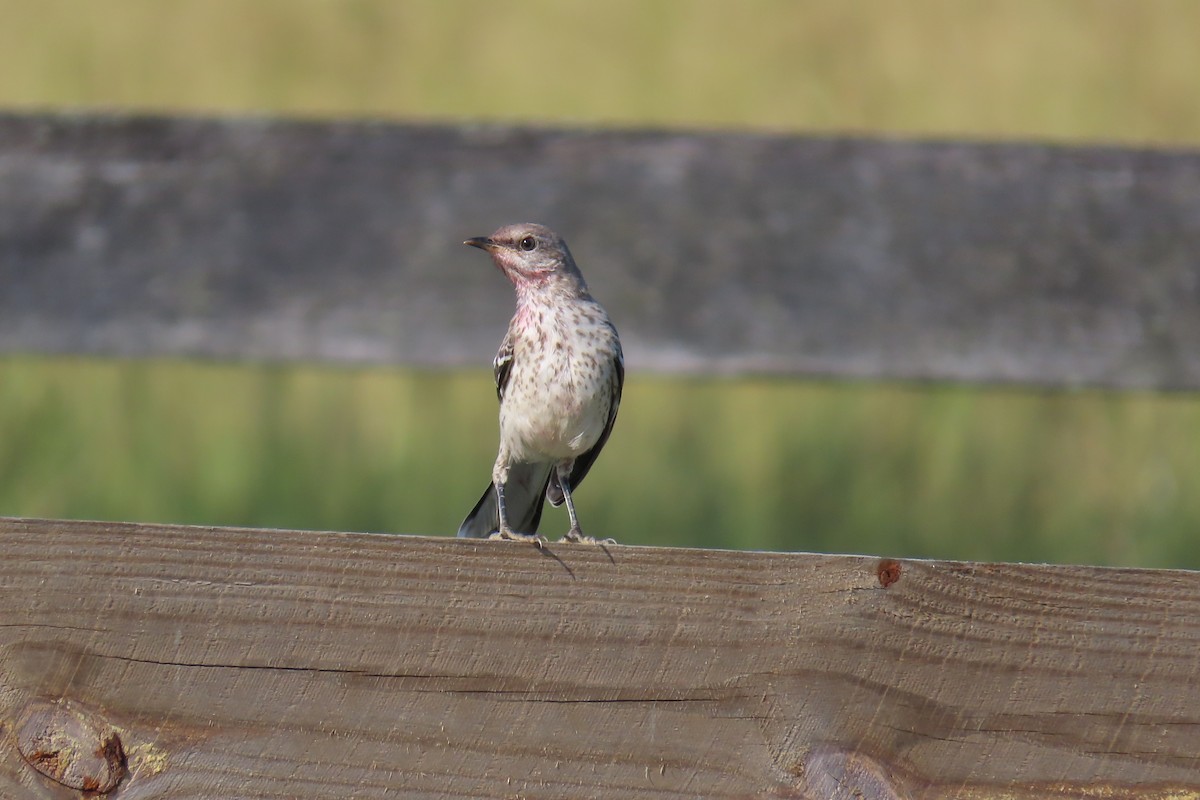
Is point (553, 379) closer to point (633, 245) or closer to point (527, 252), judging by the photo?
point (527, 252)

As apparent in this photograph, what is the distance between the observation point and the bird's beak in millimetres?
3697

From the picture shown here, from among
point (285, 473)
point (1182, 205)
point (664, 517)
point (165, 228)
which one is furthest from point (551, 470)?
point (1182, 205)

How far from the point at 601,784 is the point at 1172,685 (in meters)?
0.91

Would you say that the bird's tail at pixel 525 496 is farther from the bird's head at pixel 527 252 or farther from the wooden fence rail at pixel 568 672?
the wooden fence rail at pixel 568 672

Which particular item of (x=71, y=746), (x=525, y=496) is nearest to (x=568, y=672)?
(x=71, y=746)

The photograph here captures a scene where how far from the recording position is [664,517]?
5262mm

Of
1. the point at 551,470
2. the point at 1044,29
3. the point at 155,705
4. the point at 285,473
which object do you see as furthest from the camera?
the point at 1044,29

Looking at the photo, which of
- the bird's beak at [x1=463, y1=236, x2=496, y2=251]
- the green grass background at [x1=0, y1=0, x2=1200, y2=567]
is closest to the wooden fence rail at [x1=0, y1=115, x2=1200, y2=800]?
the bird's beak at [x1=463, y1=236, x2=496, y2=251]

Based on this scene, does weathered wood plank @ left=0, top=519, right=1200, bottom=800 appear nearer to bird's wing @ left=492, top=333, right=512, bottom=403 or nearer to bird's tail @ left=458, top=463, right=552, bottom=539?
bird's wing @ left=492, top=333, right=512, bottom=403

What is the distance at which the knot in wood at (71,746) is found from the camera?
2176mm

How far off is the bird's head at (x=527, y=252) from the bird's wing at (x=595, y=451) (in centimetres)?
26

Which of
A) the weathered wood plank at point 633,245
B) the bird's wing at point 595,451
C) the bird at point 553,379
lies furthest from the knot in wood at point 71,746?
the bird's wing at point 595,451

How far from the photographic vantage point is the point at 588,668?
2.31 metres

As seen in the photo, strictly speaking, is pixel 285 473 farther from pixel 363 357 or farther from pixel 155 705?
pixel 155 705
